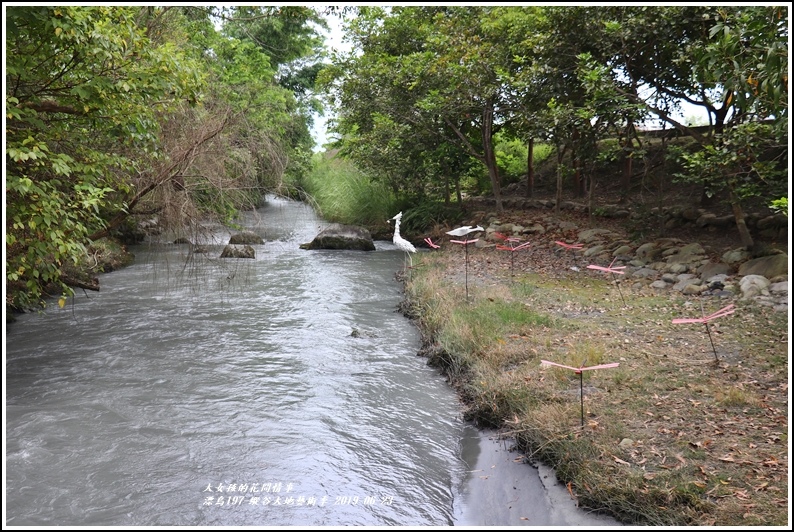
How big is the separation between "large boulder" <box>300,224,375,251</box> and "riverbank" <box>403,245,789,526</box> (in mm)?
7698

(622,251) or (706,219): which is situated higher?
(706,219)

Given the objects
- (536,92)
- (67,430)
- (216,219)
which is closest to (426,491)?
(67,430)

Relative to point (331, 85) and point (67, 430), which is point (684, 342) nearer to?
point (67, 430)

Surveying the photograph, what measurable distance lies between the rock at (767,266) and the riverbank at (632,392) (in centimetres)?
114

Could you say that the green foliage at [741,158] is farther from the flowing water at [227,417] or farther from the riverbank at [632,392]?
the flowing water at [227,417]

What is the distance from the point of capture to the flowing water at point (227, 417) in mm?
4555

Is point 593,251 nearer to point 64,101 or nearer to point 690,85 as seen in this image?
point 690,85

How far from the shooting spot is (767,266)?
887 centimetres

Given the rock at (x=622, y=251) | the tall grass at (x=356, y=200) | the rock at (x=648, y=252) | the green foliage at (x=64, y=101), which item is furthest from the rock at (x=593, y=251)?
the tall grass at (x=356, y=200)

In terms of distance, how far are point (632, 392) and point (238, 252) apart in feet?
36.3

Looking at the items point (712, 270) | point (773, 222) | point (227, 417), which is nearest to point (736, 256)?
point (712, 270)

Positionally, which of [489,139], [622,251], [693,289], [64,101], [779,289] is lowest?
[693,289]

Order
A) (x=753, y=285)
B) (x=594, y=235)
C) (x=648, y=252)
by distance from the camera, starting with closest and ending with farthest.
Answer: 1. (x=753, y=285)
2. (x=648, y=252)
3. (x=594, y=235)

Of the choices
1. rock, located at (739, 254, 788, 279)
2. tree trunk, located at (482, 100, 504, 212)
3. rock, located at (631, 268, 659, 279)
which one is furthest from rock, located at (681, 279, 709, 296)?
tree trunk, located at (482, 100, 504, 212)
